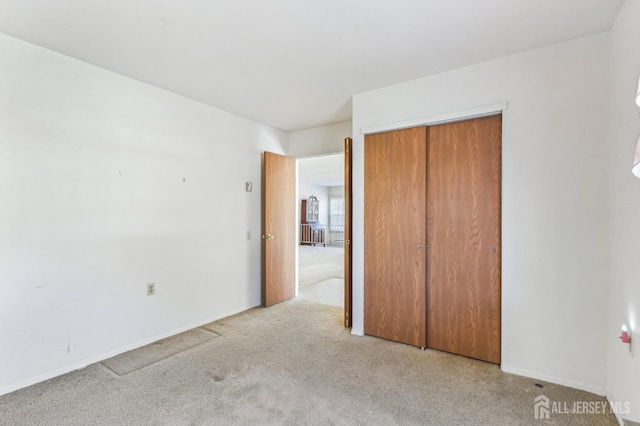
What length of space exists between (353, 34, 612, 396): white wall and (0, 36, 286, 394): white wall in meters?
2.85

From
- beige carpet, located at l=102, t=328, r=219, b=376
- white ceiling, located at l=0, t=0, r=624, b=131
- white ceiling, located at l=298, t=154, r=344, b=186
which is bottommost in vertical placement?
beige carpet, located at l=102, t=328, r=219, b=376

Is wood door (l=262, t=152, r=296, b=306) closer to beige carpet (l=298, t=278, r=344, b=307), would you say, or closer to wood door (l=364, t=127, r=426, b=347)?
beige carpet (l=298, t=278, r=344, b=307)

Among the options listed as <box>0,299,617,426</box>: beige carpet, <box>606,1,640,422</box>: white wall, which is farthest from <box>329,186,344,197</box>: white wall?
<box>606,1,640,422</box>: white wall

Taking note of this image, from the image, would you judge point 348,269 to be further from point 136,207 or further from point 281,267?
point 136,207

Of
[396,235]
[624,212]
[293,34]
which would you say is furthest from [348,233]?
[624,212]

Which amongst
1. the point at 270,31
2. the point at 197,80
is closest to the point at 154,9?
the point at 270,31

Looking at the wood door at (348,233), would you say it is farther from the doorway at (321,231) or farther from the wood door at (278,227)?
the wood door at (278,227)

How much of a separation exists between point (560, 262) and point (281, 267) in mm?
3147

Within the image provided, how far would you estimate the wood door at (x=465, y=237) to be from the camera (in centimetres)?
249

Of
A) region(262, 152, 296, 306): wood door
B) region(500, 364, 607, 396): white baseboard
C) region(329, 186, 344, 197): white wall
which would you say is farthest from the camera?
region(329, 186, 344, 197): white wall

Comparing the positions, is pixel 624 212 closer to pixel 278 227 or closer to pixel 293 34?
pixel 293 34

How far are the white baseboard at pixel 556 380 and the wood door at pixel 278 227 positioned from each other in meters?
2.76

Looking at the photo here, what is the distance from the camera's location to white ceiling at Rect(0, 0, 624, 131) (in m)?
1.83

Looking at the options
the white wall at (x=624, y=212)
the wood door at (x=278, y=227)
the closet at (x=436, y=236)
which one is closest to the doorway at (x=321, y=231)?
the wood door at (x=278, y=227)
